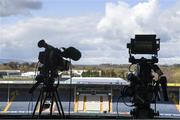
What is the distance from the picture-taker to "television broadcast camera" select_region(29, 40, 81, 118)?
4848 mm

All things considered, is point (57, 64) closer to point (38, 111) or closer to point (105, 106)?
point (38, 111)

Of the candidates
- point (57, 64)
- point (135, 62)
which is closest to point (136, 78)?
point (135, 62)

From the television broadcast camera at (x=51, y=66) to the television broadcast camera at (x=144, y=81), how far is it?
64 cm

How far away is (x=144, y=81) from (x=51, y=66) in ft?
3.27

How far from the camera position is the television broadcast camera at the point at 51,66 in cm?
485

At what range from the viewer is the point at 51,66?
4918 mm

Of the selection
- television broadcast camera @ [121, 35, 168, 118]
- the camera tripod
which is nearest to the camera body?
the camera tripod

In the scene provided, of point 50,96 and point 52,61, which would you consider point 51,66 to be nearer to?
point 52,61

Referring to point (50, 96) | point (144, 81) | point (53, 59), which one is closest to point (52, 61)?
point (53, 59)

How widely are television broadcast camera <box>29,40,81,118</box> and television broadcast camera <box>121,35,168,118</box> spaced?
64 centimetres

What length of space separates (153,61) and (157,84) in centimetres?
25

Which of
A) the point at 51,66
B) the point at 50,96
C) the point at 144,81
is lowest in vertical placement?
the point at 50,96

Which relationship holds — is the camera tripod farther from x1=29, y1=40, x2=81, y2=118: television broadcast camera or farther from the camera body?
the camera body

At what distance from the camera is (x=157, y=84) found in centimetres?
507
